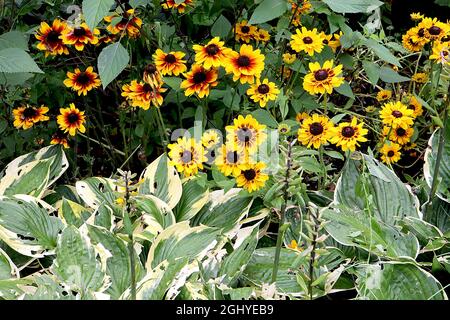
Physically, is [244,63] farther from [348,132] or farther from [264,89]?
[348,132]

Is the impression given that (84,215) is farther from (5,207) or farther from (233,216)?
(233,216)

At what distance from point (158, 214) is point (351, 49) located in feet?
2.48

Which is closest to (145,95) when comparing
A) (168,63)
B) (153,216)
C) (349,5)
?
(168,63)

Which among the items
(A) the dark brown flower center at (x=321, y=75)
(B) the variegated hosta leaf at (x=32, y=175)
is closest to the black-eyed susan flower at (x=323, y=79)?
(A) the dark brown flower center at (x=321, y=75)

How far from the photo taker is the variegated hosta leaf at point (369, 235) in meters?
1.45

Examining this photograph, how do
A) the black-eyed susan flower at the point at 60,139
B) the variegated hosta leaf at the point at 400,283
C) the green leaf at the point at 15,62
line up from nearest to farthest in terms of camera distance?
the variegated hosta leaf at the point at 400,283 → the green leaf at the point at 15,62 → the black-eyed susan flower at the point at 60,139

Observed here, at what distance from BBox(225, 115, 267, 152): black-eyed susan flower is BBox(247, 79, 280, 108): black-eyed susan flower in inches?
6.8

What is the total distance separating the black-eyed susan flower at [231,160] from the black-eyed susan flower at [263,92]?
0.76ft

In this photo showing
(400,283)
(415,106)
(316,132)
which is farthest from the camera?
(415,106)

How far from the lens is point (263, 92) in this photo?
1.67 meters

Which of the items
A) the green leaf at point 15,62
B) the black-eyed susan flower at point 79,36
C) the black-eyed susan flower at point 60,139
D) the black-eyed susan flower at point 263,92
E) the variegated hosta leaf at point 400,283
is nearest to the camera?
the variegated hosta leaf at point 400,283

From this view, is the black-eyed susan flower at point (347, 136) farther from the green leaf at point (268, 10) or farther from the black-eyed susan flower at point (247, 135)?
the green leaf at point (268, 10)

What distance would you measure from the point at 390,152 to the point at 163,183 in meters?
0.64
